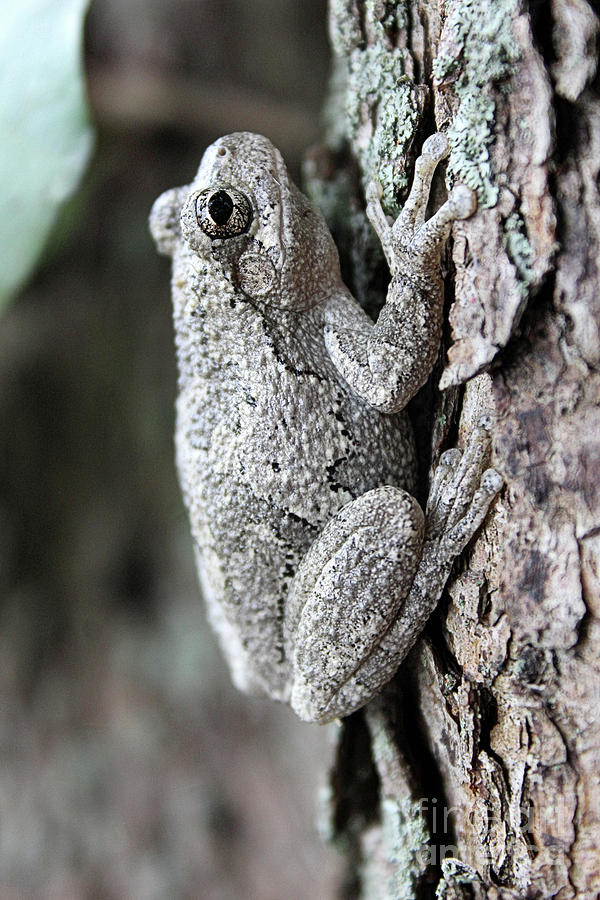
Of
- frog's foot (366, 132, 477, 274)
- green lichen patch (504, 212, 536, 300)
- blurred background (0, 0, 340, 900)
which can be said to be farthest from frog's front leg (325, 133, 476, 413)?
blurred background (0, 0, 340, 900)

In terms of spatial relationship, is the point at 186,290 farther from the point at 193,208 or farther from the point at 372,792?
the point at 372,792

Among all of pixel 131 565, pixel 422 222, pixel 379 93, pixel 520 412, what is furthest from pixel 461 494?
pixel 131 565

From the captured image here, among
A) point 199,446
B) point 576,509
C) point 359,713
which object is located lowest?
point 359,713

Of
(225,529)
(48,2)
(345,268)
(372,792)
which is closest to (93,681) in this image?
(372,792)

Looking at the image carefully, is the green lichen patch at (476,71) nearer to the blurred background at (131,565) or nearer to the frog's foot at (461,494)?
the frog's foot at (461,494)

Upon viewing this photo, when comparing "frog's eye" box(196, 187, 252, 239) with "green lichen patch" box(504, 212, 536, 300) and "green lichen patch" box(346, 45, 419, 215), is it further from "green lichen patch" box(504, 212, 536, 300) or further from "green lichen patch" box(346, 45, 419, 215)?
"green lichen patch" box(504, 212, 536, 300)

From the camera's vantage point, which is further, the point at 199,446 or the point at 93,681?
the point at 93,681

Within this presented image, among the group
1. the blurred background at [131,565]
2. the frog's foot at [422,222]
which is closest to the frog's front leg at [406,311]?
the frog's foot at [422,222]
